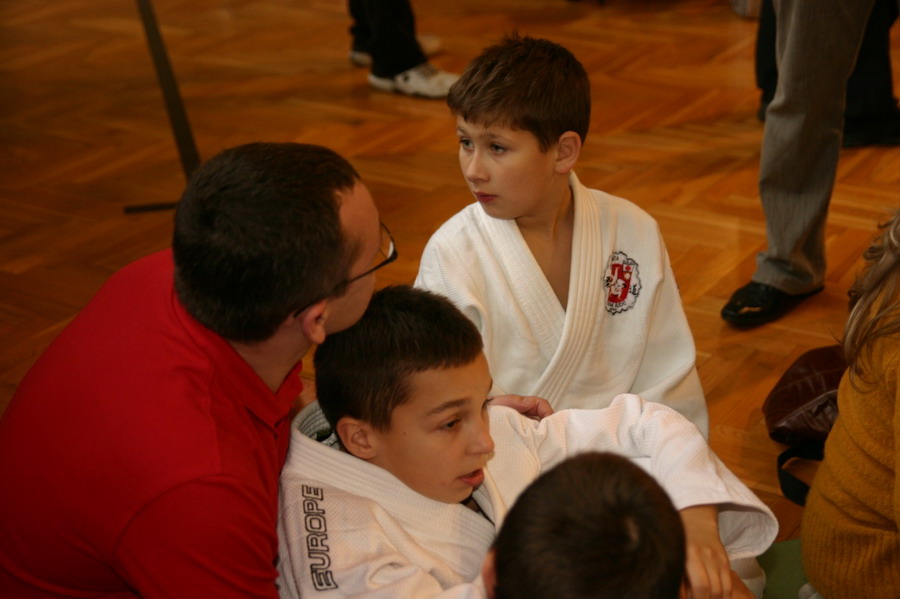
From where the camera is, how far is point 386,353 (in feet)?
4.08

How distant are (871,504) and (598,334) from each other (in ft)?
1.83

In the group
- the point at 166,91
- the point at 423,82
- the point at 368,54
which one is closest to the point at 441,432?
the point at 166,91

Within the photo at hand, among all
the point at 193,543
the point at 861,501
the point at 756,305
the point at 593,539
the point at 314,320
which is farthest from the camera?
the point at 756,305

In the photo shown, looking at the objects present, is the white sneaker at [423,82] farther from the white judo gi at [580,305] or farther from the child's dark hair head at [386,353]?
the child's dark hair head at [386,353]

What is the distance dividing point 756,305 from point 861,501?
105 centimetres

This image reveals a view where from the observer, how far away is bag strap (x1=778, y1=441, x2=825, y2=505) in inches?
72.2

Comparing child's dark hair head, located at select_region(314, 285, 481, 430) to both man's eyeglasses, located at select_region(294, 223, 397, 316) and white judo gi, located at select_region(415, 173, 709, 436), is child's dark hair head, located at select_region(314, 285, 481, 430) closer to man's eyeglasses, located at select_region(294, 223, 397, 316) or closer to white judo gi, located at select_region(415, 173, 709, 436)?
man's eyeglasses, located at select_region(294, 223, 397, 316)

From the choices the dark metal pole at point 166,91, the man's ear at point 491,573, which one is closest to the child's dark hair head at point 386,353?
Answer: the man's ear at point 491,573

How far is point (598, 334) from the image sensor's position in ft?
5.88

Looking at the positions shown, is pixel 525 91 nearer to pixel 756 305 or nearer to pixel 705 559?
pixel 705 559

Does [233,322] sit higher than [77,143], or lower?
higher

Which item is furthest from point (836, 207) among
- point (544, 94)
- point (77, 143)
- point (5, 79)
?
point (5, 79)

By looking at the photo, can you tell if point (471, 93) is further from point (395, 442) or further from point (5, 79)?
point (5, 79)

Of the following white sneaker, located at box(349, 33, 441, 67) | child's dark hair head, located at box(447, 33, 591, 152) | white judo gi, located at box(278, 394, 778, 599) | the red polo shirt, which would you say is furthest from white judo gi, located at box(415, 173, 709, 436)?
white sneaker, located at box(349, 33, 441, 67)
